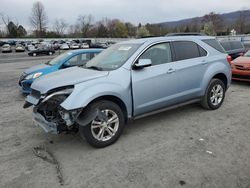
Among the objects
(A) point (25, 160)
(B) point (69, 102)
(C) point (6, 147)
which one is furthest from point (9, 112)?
(B) point (69, 102)

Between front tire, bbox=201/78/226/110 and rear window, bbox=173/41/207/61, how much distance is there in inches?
29.7

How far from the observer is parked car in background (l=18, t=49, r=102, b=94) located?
702cm

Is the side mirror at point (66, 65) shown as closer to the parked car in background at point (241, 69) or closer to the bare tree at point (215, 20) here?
the parked car in background at point (241, 69)

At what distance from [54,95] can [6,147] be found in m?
1.34

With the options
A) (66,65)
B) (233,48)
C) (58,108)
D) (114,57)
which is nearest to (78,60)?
(66,65)

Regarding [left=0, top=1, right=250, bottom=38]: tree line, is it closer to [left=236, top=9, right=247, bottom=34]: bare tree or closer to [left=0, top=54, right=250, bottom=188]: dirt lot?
[left=236, top=9, right=247, bottom=34]: bare tree

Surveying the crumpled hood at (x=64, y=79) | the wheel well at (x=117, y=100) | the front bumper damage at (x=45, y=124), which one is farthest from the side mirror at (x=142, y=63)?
the front bumper damage at (x=45, y=124)

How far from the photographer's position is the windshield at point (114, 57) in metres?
4.23

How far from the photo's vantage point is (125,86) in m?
3.93

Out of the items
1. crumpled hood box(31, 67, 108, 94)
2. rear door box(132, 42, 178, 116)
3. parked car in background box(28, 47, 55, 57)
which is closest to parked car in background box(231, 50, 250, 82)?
rear door box(132, 42, 178, 116)

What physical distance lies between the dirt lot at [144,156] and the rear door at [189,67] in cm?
62

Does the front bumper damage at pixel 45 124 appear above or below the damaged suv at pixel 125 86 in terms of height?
below

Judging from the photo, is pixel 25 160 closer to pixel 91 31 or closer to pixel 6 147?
pixel 6 147

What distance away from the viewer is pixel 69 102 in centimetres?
339
